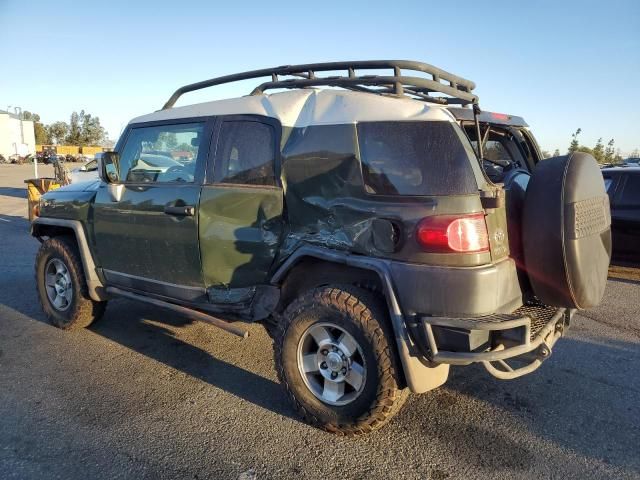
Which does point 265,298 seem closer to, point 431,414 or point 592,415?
point 431,414

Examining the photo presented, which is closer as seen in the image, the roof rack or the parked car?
the roof rack

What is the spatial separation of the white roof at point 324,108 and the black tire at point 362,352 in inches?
42.1

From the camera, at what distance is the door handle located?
374cm

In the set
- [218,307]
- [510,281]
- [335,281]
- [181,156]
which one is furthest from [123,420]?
[510,281]

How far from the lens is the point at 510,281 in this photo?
116 inches

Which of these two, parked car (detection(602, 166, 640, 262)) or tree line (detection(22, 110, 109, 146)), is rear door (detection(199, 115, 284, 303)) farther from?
tree line (detection(22, 110, 109, 146))

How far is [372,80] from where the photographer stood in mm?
3402

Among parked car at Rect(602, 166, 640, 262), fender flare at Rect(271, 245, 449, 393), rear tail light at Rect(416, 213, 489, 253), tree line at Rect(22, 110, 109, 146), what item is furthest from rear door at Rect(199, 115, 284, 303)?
tree line at Rect(22, 110, 109, 146)

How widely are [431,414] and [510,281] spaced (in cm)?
109

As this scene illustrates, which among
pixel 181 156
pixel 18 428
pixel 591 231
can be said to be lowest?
pixel 18 428

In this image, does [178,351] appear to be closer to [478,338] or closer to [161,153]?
[161,153]

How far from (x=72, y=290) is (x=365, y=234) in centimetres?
322

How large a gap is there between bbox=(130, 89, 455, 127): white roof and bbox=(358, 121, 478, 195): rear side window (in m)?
0.07

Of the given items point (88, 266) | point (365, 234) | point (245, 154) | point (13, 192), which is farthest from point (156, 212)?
point (13, 192)
